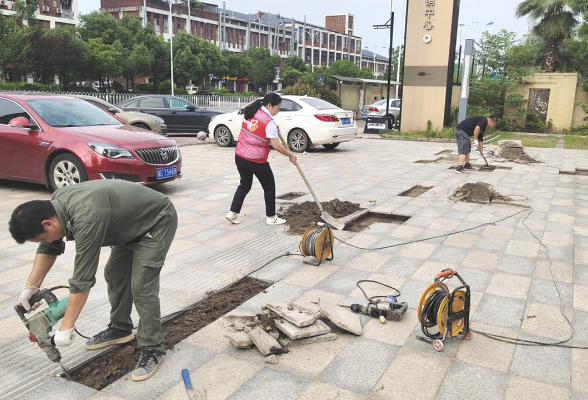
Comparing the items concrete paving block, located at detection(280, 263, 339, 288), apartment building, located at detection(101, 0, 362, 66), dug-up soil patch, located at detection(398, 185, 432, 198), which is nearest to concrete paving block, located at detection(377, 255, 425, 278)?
concrete paving block, located at detection(280, 263, 339, 288)

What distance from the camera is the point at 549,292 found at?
14.6 feet

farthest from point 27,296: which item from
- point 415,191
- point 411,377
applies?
point 415,191

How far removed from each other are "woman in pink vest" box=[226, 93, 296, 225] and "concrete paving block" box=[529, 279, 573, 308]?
121 inches

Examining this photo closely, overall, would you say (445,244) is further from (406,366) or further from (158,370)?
(158,370)

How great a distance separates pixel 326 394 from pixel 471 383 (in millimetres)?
882

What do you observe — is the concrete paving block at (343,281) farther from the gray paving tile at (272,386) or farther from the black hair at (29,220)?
the black hair at (29,220)

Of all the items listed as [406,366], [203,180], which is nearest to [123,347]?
[406,366]

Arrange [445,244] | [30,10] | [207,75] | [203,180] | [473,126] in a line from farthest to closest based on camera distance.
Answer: [207,75]
[30,10]
[473,126]
[203,180]
[445,244]

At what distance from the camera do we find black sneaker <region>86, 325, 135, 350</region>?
11.0 ft

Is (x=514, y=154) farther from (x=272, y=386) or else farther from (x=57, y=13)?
(x=57, y=13)

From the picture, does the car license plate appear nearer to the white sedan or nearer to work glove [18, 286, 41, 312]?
work glove [18, 286, 41, 312]

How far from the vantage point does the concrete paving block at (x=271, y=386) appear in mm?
2865

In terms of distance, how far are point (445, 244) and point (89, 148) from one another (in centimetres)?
518

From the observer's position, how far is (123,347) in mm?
3408
